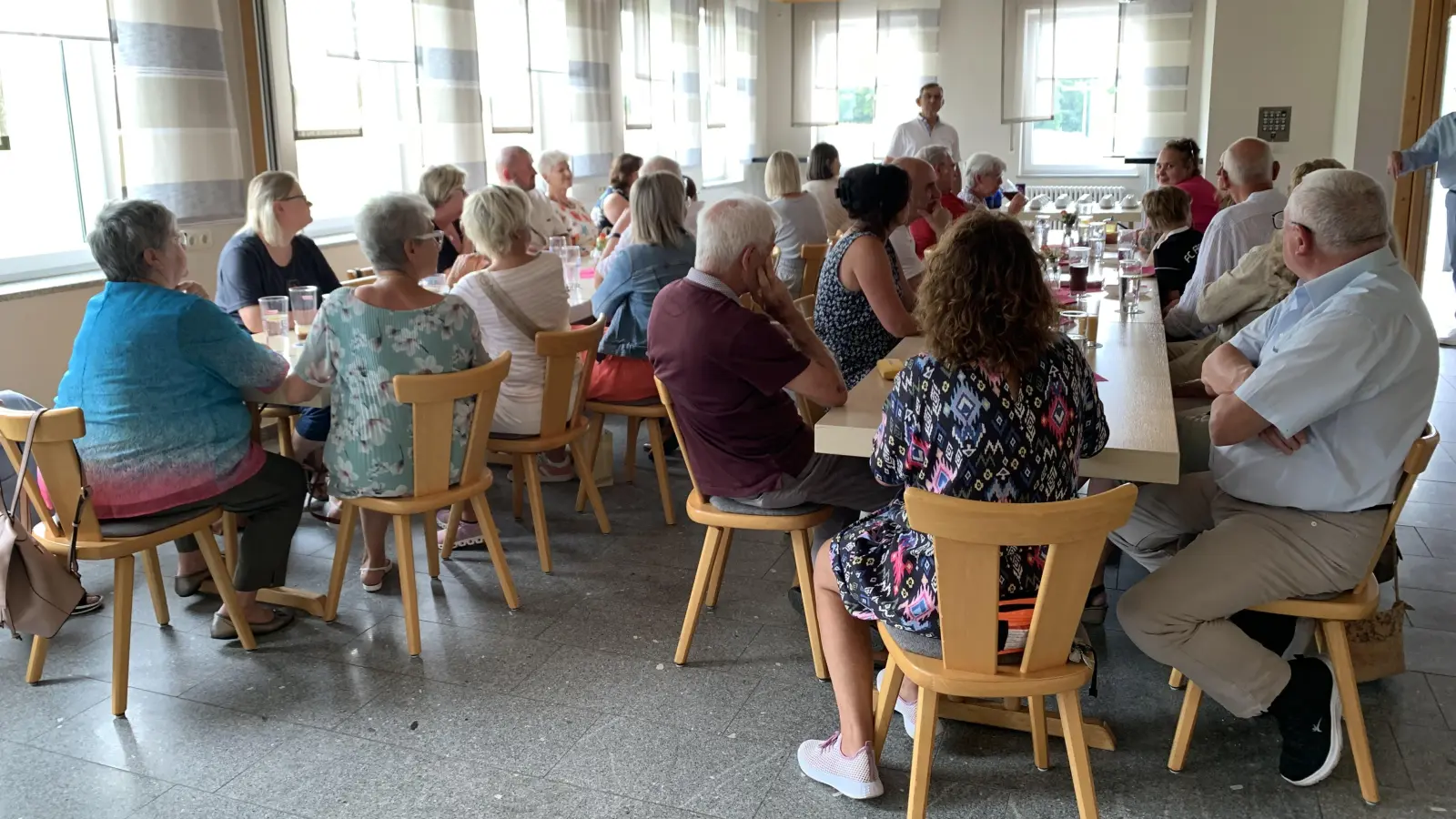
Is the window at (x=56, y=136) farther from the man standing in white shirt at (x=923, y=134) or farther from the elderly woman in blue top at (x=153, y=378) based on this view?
the man standing in white shirt at (x=923, y=134)

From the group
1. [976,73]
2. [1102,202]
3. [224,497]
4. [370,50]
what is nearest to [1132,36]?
[976,73]

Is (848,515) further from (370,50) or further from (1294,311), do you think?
(370,50)

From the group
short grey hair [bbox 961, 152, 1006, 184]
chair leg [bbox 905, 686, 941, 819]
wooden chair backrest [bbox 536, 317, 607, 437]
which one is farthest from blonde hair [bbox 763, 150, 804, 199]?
chair leg [bbox 905, 686, 941, 819]

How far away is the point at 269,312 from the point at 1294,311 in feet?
8.85

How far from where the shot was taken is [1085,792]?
1.98m

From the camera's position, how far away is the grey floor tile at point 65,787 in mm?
2221

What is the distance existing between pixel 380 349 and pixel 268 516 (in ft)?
1.86

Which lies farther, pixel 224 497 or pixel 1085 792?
pixel 224 497

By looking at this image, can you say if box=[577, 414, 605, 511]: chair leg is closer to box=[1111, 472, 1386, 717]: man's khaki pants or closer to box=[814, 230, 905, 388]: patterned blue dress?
box=[814, 230, 905, 388]: patterned blue dress

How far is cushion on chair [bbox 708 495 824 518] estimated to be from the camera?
2.63m

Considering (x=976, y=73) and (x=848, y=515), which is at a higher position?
(x=976, y=73)

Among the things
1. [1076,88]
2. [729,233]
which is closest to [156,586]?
[729,233]

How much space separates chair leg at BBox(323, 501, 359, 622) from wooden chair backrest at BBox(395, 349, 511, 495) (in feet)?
0.99

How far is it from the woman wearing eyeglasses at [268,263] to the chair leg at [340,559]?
26.7 inches
